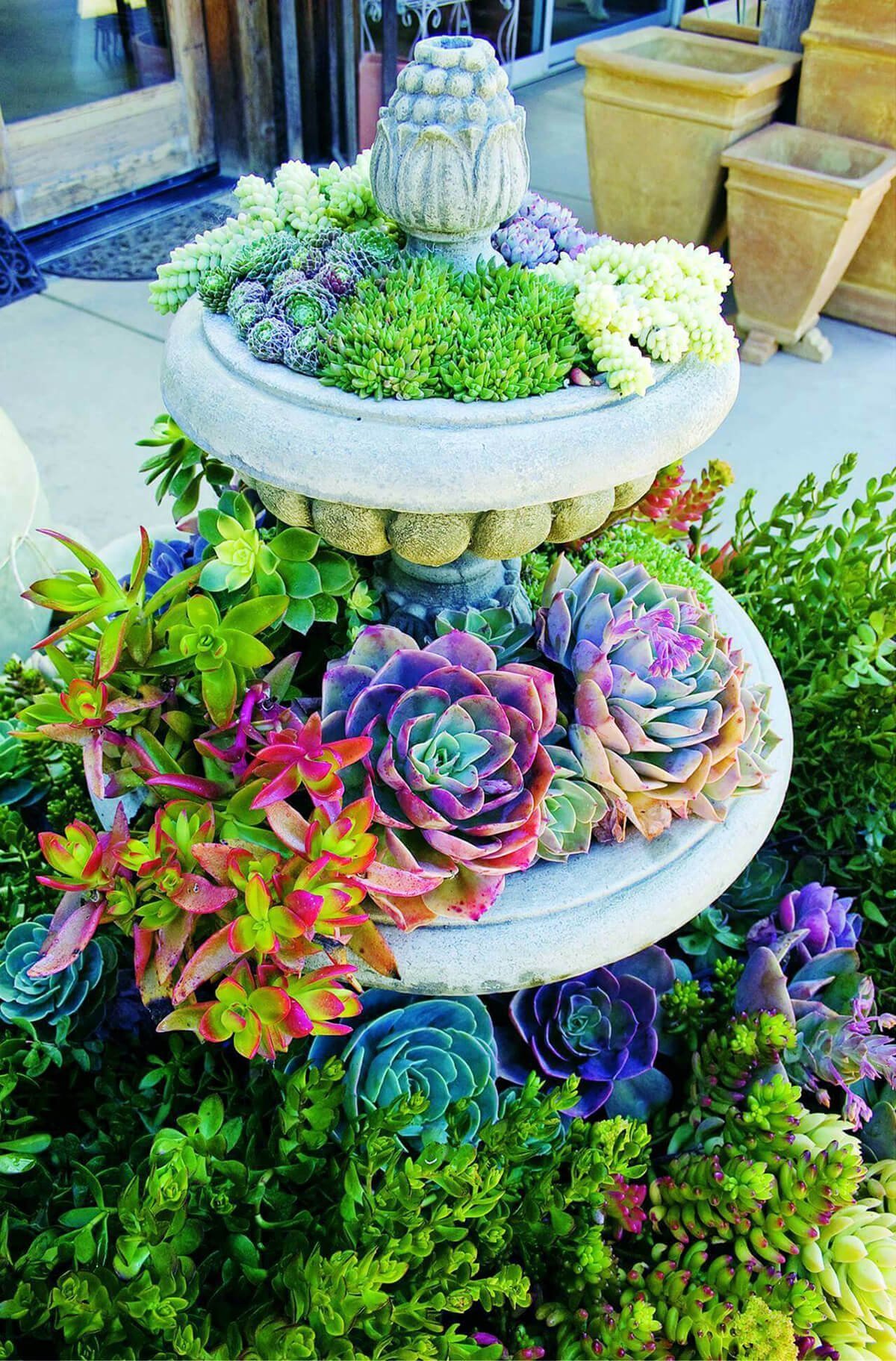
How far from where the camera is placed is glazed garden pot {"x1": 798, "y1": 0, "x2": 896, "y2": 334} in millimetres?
3141

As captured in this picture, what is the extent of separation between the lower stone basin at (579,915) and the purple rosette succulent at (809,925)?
1.00ft

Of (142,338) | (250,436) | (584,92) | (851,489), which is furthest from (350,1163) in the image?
(584,92)

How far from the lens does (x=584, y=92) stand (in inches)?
136

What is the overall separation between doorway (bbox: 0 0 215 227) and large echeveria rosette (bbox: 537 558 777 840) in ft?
11.0

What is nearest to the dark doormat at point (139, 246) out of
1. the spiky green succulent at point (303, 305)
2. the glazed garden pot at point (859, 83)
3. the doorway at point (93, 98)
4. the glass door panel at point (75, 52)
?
the doorway at point (93, 98)

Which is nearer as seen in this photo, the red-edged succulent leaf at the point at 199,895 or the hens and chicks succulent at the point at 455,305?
the red-edged succulent leaf at the point at 199,895

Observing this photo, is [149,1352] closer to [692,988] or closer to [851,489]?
[692,988]

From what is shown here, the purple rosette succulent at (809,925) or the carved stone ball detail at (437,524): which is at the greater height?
the carved stone ball detail at (437,524)

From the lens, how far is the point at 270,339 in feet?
3.26

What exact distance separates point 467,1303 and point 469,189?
1005 millimetres

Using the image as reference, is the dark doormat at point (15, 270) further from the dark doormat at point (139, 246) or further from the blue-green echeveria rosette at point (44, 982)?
the blue-green echeveria rosette at point (44, 982)

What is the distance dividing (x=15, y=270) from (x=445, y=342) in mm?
3183

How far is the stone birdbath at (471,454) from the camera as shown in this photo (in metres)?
0.91

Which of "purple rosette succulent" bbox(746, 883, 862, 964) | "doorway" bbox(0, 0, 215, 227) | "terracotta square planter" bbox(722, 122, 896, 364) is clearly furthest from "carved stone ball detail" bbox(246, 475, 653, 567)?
"doorway" bbox(0, 0, 215, 227)
